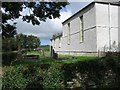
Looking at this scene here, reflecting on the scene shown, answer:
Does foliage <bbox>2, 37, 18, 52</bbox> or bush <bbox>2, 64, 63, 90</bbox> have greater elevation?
foliage <bbox>2, 37, 18, 52</bbox>

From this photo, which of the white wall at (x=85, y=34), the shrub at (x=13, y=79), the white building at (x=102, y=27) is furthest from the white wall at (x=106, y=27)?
the shrub at (x=13, y=79)

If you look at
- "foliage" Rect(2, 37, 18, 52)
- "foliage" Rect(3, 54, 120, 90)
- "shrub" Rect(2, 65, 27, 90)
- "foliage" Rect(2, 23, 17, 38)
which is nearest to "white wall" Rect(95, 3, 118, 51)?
"foliage" Rect(2, 37, 18, 52)

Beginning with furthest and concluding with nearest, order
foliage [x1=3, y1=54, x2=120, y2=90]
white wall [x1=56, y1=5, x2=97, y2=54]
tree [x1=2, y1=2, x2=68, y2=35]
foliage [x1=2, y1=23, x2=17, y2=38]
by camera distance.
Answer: white wall [x1=56, y1=5, x2=97, y2=54], foliage [x1=2, y1=23, x2=17, y2=38], tree [x1=2, y1=2, x2=68, y2=35], foliage [x1=3, y1=54, x2=120, y2=90]

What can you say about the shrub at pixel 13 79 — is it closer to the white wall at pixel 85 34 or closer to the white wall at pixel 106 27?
the white wall at pixel 106 27

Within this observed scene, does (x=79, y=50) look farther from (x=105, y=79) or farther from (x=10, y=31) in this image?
(x=105, y=79)

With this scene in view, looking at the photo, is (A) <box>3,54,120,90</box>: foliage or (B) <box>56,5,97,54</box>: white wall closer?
(A) <box>3,54,120,90</box>: foliage

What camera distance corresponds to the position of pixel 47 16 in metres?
15.4

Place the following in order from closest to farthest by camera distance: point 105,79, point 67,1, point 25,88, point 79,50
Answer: point 25,88, point 105,79, point 67,1, point 79,50

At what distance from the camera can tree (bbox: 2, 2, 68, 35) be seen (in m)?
14.5

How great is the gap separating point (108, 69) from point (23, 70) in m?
3.08

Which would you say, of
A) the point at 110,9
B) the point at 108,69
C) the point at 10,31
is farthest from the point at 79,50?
the point at 108,69

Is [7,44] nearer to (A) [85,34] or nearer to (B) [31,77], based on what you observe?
(A) [85,34]

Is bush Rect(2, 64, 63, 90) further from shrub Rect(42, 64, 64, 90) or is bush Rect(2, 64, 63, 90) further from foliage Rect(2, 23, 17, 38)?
foliage Rect(2, 23, 17, 38)

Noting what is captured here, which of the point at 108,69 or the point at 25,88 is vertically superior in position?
the point at 108,69
